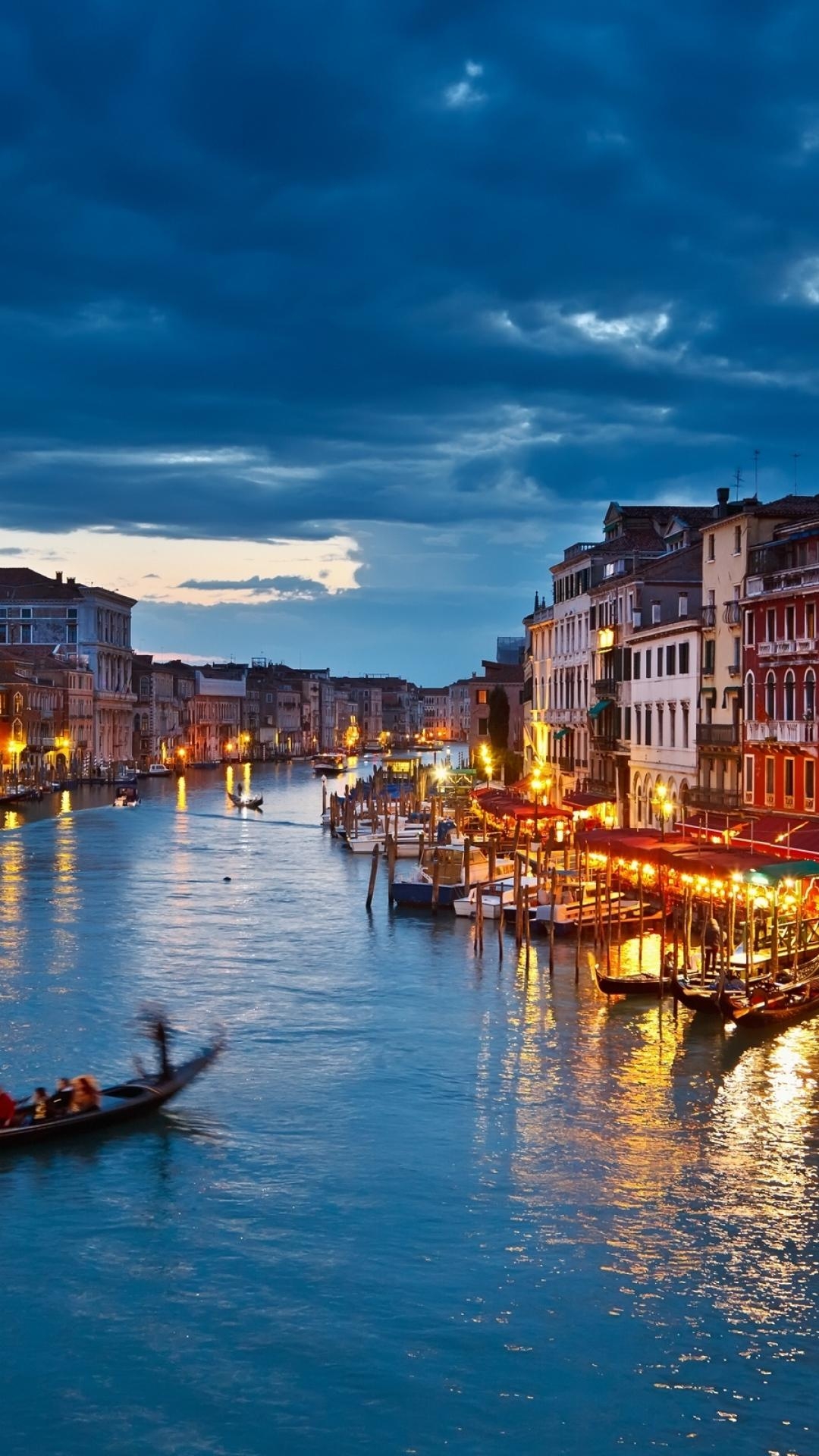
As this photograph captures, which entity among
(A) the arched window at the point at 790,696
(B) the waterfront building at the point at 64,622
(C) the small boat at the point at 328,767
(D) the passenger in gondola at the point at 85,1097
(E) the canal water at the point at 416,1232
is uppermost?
(B) the waterfront building at the point at 64,622

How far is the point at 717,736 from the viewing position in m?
36.3

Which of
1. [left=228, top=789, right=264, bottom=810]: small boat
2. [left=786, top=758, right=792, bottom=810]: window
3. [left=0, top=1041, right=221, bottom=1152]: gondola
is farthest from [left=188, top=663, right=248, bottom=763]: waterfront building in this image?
[left=0, top=1041, right=221, bottom=1152]: gondola

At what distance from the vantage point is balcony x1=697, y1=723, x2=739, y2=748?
116 ft

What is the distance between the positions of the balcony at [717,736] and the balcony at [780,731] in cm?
79

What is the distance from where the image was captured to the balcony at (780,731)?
102ft

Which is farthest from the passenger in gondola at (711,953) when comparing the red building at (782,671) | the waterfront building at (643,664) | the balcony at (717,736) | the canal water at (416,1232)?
the waterfront building at (643,664)

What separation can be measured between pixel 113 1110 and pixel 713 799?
21.4 metres

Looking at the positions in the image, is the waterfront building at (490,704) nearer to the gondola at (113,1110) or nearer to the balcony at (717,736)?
the balcony at (717,736)

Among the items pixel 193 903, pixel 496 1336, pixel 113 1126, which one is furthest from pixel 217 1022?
pixel 193 903

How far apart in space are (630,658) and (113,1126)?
99.8ft

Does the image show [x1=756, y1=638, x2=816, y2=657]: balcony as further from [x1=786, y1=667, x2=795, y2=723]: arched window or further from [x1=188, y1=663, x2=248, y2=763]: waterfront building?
[x1=188, y1=663, x2=248, y2=763]: waterfront building

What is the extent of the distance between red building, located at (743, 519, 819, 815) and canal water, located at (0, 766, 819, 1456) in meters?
8.35

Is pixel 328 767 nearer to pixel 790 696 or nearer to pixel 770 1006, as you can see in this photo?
pixel 790 696

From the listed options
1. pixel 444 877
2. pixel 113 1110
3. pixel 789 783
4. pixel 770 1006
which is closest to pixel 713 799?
pixel 789 783
